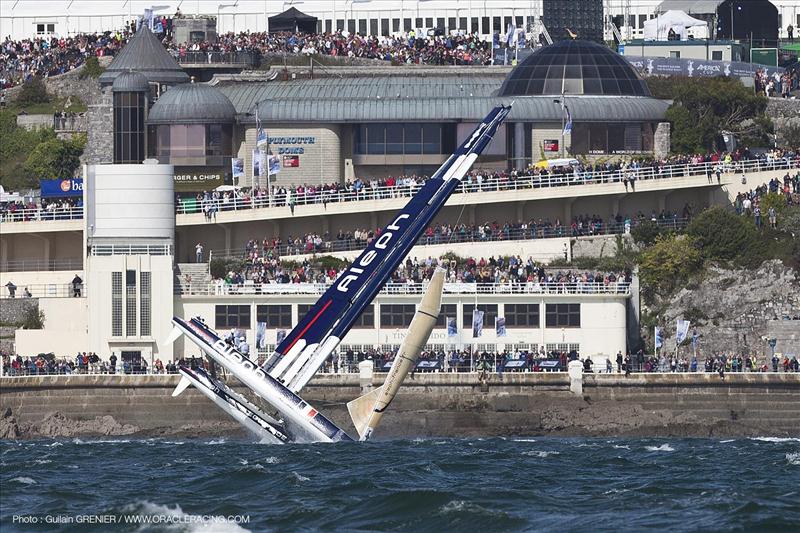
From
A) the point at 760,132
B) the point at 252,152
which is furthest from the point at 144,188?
the point at 760,132

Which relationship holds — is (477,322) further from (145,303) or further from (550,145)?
(550,145)

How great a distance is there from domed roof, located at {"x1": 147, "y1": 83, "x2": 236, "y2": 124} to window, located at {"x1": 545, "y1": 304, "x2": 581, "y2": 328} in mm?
24525

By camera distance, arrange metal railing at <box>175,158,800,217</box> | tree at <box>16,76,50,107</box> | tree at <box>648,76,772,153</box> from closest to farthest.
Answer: metal railing at <box>175,158,800,217</box>
tree at <box>648,76,772,153</box>
tree at <box>16,76,50,107</box>

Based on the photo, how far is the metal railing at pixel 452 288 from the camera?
352 ft

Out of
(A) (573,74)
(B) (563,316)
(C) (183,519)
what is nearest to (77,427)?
(B) (563,316)

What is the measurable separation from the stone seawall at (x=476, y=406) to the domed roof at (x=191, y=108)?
24535 mm

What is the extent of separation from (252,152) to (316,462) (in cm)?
4346

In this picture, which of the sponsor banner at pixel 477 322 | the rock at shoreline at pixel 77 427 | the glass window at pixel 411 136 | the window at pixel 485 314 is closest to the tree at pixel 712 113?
the glass window at pixel 411 136

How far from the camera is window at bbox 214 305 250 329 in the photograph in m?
108

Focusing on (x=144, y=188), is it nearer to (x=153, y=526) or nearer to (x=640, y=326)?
(x=640, y=326)

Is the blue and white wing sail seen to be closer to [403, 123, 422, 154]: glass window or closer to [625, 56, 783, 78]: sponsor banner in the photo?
[403, 123, 422, 154]: glass window

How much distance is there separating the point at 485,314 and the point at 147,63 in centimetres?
3261

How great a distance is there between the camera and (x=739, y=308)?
108312 millimetres

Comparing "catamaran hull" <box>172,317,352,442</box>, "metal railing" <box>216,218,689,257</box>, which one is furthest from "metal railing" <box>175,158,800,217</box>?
"catamaran hull" <box>172,317,352,442</box>
